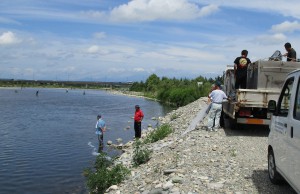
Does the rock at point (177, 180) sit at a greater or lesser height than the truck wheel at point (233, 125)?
lesser

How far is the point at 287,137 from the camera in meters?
7.24

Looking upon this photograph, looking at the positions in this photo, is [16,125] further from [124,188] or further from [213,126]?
[124,188]

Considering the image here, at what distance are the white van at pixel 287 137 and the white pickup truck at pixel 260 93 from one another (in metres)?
5.89

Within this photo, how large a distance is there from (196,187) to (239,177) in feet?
3.98

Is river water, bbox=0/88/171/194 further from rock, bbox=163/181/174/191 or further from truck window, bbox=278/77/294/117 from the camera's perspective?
truck window, bbox=278/77/294/117

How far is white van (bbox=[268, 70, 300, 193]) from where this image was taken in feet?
22.0

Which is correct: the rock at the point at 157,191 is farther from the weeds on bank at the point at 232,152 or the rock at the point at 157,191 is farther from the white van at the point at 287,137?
the weeds on bank at the point at 232,152

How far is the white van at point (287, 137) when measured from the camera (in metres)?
6.71

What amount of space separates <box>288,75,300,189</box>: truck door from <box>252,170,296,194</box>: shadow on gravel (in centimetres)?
157

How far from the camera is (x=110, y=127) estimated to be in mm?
37562

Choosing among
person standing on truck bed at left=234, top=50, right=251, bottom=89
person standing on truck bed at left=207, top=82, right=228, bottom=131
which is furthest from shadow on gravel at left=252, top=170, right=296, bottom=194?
person standing on truck bed at left=234, top=50, right=251, bottom=89

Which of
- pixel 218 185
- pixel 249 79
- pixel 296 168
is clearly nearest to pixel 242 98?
pixel 249 79

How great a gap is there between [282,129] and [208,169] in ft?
9.91

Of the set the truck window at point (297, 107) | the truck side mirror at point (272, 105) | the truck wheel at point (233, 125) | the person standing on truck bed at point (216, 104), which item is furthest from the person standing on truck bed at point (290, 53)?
the truck window at point (297, 107)
